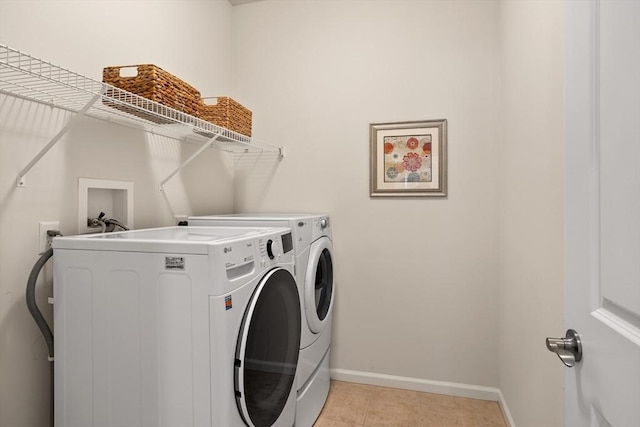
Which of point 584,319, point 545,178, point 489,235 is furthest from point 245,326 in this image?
point 489,235

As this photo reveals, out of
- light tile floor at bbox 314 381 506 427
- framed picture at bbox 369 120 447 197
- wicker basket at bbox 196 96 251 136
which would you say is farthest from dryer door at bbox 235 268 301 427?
framed picture at bbox 369 120 447 197

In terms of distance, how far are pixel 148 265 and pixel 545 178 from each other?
1.41 m

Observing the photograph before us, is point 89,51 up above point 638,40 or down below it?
above

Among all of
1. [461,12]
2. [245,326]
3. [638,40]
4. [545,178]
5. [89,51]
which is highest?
[461,12]

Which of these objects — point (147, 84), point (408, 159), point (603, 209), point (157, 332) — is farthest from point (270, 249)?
point (408, 159)

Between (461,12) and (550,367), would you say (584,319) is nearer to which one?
(550,367)

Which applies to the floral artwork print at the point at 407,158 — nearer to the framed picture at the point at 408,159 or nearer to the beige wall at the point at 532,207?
the framed picture at the point at 408,159

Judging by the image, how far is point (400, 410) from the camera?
6.81ft

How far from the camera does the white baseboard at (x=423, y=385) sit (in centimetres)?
218

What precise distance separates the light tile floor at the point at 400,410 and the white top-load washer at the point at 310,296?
0.11 m

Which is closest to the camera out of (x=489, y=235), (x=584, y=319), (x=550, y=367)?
(x=584, y=319)

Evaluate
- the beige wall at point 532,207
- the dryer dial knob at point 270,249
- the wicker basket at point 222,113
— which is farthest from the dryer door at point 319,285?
the beige wall at point 532,207

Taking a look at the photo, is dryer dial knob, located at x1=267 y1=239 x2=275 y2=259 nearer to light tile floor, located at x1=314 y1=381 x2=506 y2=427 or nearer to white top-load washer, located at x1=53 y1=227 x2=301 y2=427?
white top-load washer, located at x1=53 y1=227 x2=301 y2=427

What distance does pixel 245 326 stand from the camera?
3.80ft
